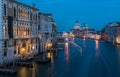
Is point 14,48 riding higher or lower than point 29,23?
lower

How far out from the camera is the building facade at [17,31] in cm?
4388

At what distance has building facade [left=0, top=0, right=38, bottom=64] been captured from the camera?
144 feet

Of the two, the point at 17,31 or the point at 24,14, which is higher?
the point at 24,14

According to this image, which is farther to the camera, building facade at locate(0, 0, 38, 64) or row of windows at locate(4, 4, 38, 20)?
row of windows at locate(4, 4, 38, 20)

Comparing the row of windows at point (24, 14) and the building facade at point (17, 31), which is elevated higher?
the row of windows at point (24, 14)

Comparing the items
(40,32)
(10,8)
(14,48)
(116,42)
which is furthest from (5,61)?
(116,42)

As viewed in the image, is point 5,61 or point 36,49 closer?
point 5,61

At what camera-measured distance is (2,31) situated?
142 feet

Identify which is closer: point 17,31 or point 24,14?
point 17,31

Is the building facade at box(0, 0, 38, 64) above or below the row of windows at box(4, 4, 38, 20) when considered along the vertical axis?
below

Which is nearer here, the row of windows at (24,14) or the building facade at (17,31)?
the building facade at (17,31)

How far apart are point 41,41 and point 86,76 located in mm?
30555

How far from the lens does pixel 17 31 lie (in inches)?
1960

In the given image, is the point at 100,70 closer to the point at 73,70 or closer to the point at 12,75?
the point at 73,70
